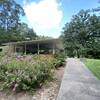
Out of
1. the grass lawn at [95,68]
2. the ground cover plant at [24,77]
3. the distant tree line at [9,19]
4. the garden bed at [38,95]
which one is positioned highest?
the distant tree line at [9,19]

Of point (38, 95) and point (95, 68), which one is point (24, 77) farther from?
point (95, 68)

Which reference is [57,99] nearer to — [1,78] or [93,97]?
[93,97]

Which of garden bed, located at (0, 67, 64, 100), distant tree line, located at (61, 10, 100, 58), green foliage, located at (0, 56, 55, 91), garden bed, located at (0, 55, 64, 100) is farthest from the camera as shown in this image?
distant tree line, located at (61, 10, 100, 58)

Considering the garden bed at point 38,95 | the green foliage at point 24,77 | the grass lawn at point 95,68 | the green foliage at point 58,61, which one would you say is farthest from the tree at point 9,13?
the garden bed at point 38,95

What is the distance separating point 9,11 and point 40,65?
1297 inches

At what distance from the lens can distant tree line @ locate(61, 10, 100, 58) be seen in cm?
4144

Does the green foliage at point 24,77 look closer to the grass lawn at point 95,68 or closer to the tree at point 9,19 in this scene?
the grass lawn at point 95,68

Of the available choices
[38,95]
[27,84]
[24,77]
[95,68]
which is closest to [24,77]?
[24,77]

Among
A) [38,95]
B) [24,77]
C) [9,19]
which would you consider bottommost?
[38,95]

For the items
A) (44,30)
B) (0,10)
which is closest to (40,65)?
(0,10)

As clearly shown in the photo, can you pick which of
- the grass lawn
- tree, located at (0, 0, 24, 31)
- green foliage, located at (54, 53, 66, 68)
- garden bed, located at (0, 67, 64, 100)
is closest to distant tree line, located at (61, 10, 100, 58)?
tree, located at (0, 0, 24, 31)

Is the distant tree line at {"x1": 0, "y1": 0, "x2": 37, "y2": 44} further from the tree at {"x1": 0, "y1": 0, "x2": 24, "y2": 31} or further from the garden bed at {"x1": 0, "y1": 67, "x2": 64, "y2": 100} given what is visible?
the garden bed at {"x1": 0, "y1": 67, "x2": 64, "y2": 100}

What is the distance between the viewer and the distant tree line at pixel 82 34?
136 ft

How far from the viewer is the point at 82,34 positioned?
45.1 metres
